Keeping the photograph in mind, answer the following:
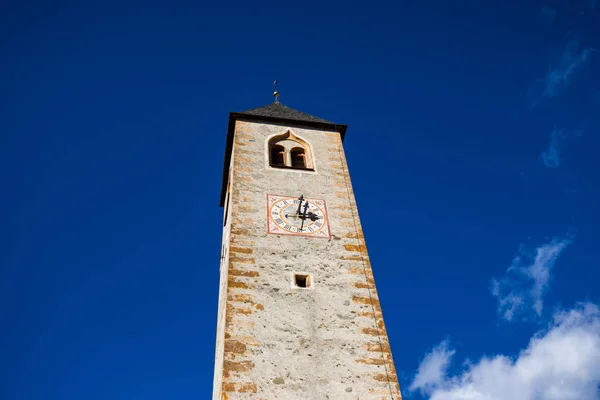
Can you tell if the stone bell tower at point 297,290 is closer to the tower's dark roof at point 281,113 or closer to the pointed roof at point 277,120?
the pointed roof at point 277,120

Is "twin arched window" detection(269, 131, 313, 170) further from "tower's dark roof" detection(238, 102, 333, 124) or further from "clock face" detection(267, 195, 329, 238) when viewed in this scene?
"clock face" detection(267, 195, 329, 238)

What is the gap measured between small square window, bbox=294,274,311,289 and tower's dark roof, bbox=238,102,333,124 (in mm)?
6519

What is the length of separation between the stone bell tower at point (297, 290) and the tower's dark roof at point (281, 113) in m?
1.45

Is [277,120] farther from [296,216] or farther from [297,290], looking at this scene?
[297,290]

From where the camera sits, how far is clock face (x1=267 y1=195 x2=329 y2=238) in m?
12.7

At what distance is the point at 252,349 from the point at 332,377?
153cm

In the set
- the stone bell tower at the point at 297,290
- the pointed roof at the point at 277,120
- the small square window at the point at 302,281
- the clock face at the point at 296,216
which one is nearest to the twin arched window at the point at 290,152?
the stone bell tower at the point at 297,290

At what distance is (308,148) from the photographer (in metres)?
16.1

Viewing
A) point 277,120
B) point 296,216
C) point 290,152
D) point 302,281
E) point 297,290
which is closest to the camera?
point 297,290

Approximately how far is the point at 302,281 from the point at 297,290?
36cm

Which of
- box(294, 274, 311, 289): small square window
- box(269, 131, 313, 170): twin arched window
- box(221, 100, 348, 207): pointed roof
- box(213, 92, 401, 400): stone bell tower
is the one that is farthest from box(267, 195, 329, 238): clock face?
box(221, 100, 348, 207): pointed roof

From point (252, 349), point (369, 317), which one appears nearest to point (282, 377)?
point (252, 349)

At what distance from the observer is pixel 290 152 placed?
626 inches

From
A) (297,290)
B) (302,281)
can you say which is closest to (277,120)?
(302,281)
